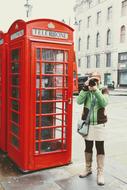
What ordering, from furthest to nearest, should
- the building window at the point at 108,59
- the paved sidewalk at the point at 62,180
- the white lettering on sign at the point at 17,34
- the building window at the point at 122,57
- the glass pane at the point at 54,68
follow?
the building window at the point at 108,59, the building window at the point at 122,57, the glass pane at the point at 54,68, the white lettering on sign at the point at 17,34, the paved sidewalk at the point at 62,180

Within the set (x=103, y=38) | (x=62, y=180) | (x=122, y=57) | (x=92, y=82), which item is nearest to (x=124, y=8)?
(x=103, y=38)

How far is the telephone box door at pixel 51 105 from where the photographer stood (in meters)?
5.18

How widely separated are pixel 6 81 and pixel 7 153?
1441 mm

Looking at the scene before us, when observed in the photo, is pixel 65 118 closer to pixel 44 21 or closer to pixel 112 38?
pixel 44 21

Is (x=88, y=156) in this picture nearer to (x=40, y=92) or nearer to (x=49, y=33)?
(x=40, y=92)

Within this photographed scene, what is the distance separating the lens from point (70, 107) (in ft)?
18.1

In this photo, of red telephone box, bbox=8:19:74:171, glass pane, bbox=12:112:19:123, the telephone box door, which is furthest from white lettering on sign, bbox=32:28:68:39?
glass pane, bbox=12:112:19:123

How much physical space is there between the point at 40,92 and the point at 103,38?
3992 cm

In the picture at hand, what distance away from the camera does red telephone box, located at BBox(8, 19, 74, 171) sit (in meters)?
5.07

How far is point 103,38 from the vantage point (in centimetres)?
4384

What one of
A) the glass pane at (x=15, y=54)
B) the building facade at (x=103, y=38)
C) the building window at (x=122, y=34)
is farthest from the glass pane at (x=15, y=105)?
the building window at (x=122, y=34)

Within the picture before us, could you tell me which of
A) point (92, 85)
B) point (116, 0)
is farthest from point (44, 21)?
point (116, 0)

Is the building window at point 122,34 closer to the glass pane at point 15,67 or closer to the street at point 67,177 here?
the street at point 67,177

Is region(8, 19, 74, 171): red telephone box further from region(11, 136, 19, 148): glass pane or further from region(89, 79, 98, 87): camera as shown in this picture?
region(89, 79, 98, 87): camera
